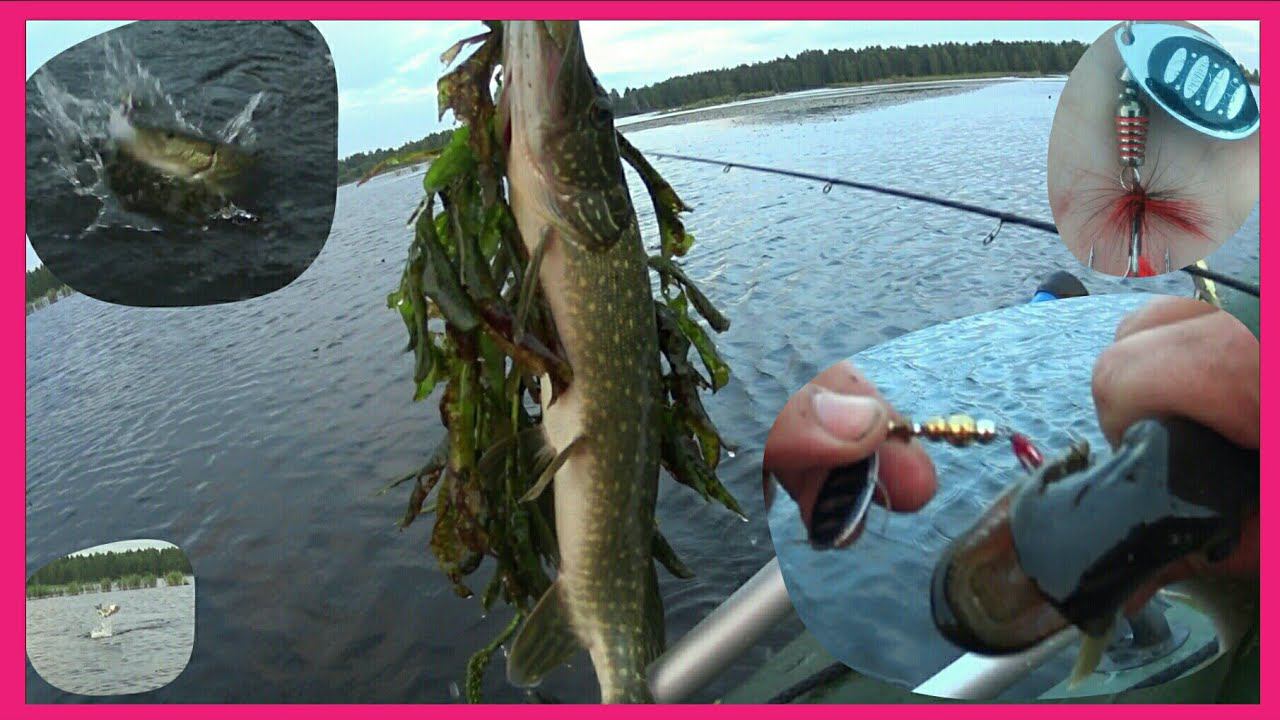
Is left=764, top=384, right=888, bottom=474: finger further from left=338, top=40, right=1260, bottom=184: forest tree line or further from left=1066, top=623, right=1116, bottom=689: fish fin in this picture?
left=338, top=40, right=1260, bottom=184: forest tree line

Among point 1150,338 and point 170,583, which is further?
point 170,583

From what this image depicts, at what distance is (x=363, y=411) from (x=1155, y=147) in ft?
14.2

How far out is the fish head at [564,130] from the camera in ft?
4.17

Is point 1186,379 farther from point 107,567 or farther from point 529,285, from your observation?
point 107,567

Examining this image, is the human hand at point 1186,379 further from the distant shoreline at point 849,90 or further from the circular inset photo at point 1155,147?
the distant shoreline at point 849,90

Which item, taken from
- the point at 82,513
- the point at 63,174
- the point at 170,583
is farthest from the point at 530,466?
the point at 82,513

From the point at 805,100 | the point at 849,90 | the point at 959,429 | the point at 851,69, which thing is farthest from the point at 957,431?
the point at 805,100

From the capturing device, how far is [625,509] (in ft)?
5.76

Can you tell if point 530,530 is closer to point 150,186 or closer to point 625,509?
point 625,509

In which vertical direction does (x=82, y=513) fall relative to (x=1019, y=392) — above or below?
below

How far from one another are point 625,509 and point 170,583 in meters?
1.68

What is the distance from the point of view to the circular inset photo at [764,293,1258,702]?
1.61 metres

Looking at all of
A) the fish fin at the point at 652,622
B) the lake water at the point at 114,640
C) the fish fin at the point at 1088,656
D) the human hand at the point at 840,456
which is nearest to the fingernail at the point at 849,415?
the human hand at the point at 840,456

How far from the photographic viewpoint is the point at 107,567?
96.8 inches
